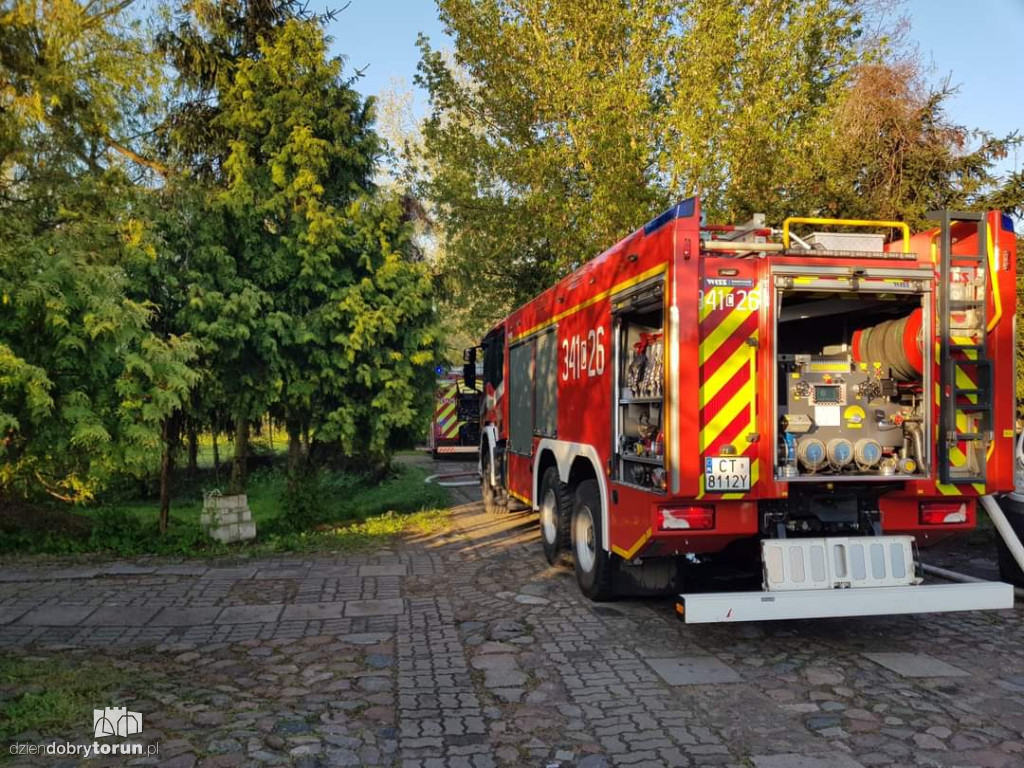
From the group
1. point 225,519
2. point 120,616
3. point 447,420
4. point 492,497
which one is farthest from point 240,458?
point 447,420

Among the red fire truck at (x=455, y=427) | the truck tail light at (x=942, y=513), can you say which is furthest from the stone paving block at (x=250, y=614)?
the red fire truck at (x=455, y=427)

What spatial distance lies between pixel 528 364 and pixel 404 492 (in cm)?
526

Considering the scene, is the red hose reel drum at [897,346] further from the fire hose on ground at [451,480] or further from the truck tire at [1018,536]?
the fire hose on ground at [451,480]

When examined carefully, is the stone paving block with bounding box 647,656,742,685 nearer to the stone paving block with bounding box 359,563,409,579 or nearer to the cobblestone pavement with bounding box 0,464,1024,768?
the cobblestone pavement with bounding box 0,464,1024,768

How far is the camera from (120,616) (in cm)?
664

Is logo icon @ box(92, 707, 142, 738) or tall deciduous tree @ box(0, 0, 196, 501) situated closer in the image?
logo icon @ box(92, 707, 142, 738)

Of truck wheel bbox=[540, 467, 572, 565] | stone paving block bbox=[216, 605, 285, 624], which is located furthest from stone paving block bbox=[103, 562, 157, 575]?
truck wheel bbox=[540, 467, 572, 565]

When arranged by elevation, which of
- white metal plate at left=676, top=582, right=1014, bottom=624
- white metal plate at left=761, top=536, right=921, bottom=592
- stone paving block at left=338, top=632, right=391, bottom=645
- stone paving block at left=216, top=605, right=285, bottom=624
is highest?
white metal plate at left=761, top=536, right=921, bottom=592

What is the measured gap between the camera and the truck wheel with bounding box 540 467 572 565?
7.96m

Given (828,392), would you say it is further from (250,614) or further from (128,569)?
(128,569)

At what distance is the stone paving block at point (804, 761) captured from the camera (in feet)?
12.5

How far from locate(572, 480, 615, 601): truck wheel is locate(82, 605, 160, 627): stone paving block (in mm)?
3610

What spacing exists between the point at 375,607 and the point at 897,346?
465 cm

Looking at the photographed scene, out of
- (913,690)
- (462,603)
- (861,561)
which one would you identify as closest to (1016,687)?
(913,690)
